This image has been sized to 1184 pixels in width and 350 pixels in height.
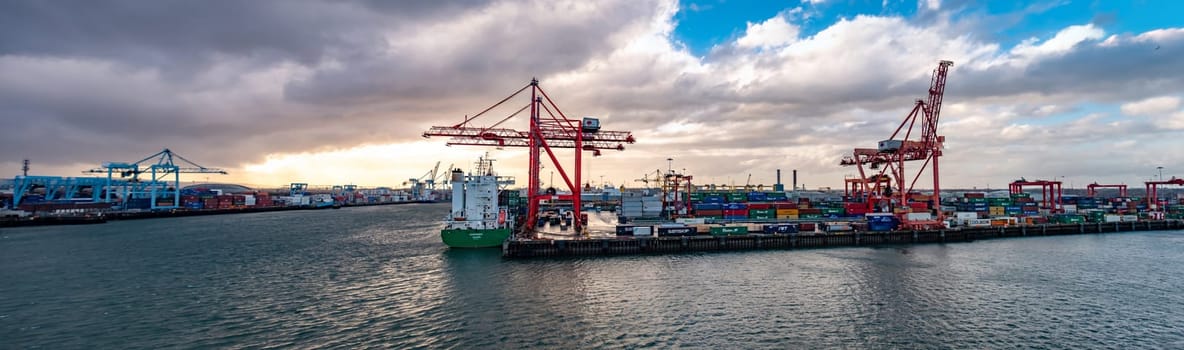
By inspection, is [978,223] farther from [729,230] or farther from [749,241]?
[729,230]

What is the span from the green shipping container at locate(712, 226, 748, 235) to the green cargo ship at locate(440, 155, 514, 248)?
19615mm

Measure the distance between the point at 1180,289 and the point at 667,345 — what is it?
3224cm

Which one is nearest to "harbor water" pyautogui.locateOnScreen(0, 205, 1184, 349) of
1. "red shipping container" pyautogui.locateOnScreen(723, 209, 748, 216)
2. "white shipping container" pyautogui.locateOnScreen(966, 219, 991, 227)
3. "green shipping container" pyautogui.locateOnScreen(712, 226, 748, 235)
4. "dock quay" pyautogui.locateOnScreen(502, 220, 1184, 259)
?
"dock quay" pyautogui.locateOnScreen(502, 220, 1184, 259)

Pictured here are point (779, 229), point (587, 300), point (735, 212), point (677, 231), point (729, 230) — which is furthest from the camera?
point (735, 212)

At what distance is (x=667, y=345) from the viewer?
701 inches

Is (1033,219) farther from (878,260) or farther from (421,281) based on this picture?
(421,281)

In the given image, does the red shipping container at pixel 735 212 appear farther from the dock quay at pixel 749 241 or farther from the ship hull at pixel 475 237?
the ship hull at pixel 475 237

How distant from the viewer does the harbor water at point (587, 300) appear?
18547 mm

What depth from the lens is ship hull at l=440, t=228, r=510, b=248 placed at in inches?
1597

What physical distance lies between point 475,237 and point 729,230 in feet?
79.0

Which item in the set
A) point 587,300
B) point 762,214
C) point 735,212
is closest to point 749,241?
point 735,212

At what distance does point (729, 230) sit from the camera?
45656 mm

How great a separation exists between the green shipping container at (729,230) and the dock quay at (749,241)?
0.92 m

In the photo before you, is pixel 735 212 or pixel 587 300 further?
pixel 735 212
